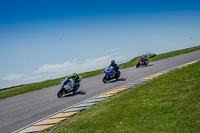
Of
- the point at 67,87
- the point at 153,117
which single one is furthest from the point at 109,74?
the point at 153,117

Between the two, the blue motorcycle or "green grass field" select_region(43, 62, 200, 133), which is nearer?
"green grass field" select_region(43, 62, 200, 133)

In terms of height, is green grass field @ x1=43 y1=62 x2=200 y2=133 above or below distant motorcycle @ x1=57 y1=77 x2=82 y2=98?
below

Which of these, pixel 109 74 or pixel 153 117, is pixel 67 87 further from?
pixel 153 117

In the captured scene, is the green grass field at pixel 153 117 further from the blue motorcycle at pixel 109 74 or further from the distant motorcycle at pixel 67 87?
the blue motorcycle at pixel 109 74

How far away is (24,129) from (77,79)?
800 centimetres

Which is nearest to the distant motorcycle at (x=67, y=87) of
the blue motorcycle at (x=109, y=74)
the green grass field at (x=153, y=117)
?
the blue motorcycle at (x=109, y=74)

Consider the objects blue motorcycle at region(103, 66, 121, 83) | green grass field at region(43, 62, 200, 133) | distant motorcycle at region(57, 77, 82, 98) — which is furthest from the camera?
blue motorcycle at region(103, 66, 121, 83)

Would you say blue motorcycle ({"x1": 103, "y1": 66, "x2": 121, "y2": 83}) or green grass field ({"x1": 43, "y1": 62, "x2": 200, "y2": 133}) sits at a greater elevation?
blue motorcycle ({"x1": 103, "y1": 66, "x2": 121, "y2": 83})

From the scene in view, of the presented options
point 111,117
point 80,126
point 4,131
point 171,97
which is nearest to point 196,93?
point 171,97

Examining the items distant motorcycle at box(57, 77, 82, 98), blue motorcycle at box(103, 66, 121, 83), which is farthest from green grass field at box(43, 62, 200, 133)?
blue motorcycle at box(103, 66, 121, 83)

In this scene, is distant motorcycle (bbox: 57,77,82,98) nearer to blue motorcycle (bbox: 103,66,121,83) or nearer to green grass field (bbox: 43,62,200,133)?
blue motorcycle (bbox: 103,66,121,83)

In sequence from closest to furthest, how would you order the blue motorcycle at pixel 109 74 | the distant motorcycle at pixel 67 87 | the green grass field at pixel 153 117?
1. the green grass field at pixel 153 117
2. the distant motorcycle at pixel 67 87
3. the blue motorcycle at pixel 109 74

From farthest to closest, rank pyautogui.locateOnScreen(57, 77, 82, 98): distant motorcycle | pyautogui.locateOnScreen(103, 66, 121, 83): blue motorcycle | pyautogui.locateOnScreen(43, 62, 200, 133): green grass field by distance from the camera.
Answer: pyautogui.locateOnScreen(103, 66, 121, 83): blue motorcycle < pyautogui.locateOnScreen(57, 77, 82, 98): distant motorcycle < pyautogui.locateOnScreen(43, 62, 200, 133): green grass field

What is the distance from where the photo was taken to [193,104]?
642 cm
